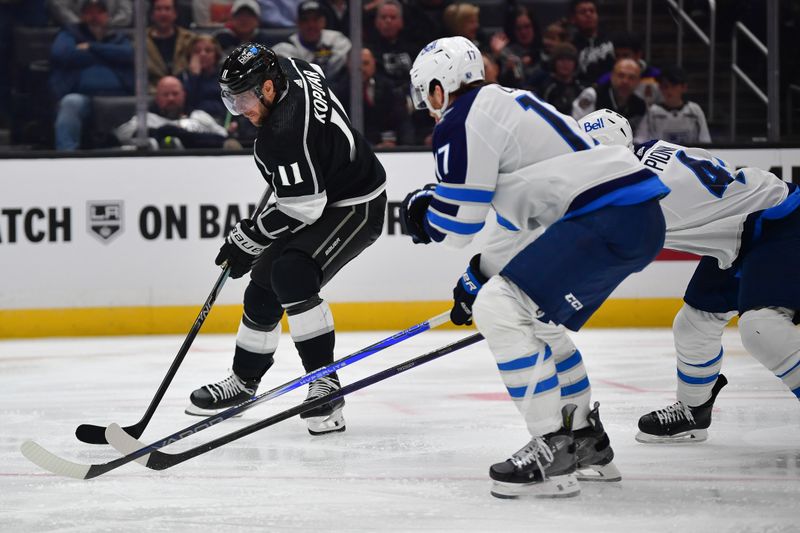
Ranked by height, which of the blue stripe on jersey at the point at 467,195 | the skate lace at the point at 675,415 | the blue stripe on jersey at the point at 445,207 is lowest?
the skate lace at the point at 675,415

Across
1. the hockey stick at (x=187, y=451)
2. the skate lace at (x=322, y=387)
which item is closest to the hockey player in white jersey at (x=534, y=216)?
the hockey stick at (x=187, y=451)

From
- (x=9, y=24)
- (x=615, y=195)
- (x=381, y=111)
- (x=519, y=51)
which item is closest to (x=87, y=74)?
(x=9, y=24)

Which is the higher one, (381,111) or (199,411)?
(381,111)

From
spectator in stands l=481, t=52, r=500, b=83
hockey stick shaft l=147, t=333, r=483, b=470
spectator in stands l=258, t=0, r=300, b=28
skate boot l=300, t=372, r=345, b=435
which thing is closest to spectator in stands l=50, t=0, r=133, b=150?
spectator in stands l=258, t=0, r=300, b=28

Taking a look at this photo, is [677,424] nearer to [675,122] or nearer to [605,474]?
[605,474]

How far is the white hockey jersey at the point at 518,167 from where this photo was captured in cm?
235

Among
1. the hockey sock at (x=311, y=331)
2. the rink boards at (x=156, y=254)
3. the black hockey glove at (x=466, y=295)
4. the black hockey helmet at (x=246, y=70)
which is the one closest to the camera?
the black hockey glove at (x=466, y=295)

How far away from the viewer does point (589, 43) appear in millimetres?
5957

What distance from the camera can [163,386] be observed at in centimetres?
314

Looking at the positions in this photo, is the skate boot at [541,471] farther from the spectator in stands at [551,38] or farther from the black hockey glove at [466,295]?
the spectator in stands at [551,38]

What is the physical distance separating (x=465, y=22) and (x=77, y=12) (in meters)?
1.98

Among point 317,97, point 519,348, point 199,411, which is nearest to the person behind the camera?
point 519,348

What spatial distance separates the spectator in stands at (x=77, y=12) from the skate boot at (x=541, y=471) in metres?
3.87

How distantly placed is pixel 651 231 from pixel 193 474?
1204mm
